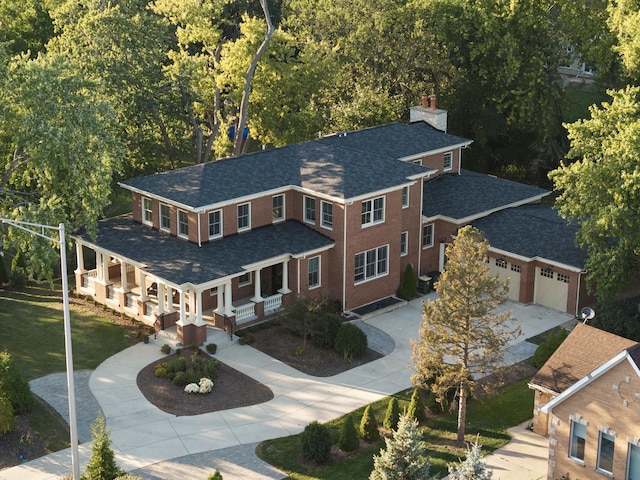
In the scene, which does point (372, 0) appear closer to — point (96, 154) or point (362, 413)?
point (96, 154)

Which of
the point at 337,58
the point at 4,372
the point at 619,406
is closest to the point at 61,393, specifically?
the point at 4,372

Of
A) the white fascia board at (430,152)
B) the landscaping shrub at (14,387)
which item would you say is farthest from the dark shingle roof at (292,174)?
the landscaping shrub at (14,387)

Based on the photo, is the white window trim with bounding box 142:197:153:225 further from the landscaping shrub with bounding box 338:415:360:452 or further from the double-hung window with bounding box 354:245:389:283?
the landscaping shrub with bounding box 338:415:360:452

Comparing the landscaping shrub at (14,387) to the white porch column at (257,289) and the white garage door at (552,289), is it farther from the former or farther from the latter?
the white garage door at (552,289)

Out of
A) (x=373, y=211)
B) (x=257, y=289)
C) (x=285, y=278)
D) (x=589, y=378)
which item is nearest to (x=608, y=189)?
(x=373, y=211)

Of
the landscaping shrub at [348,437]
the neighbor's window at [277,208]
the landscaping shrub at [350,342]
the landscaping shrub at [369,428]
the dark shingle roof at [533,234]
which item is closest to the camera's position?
the landscaping shrub at [348,437]

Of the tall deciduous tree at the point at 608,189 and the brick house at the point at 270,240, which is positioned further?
the brick house at the point at 270,240

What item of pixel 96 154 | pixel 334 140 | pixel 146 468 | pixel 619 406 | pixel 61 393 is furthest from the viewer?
pixel 334 140

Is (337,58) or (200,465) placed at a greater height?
(337,58)
